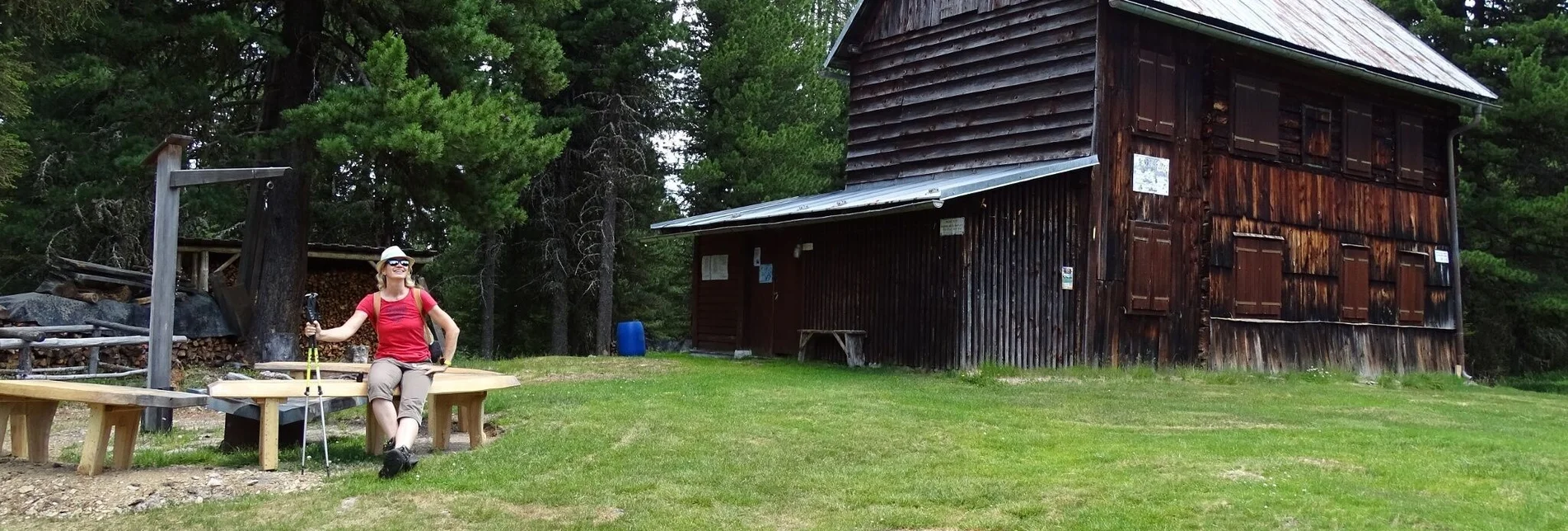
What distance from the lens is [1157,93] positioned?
1667 cm

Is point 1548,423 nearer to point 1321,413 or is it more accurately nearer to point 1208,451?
point 1321,413

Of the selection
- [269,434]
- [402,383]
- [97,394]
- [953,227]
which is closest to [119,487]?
[97,394]

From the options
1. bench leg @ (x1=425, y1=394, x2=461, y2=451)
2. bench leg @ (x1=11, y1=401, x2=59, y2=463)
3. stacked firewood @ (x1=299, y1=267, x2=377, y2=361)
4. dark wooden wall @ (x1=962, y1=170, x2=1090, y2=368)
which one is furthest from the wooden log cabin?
bench leg @ (x1=11, y1=401, x2=59, y2=463)

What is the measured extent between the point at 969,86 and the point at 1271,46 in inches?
168

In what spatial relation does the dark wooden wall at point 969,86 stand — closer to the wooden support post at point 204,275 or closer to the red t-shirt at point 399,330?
the wooden support post at point 204,275

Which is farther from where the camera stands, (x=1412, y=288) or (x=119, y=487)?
(x=1412, y=288)

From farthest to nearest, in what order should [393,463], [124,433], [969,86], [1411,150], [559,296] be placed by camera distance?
[559,296] → [1411,150] → [969,86] → [124,433] → [393,463]

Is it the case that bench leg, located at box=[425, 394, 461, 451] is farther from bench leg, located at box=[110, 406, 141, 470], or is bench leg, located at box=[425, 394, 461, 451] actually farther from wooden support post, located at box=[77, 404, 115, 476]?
wooden support post, located at box=[77, 404, 115, 476]

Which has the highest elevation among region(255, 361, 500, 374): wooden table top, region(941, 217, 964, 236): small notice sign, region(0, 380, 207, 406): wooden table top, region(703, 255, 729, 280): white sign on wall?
region(941, 217, 964, 236): small notice sign

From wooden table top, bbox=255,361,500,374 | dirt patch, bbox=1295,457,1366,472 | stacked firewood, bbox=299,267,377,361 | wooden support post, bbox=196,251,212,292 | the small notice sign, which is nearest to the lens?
dirt patch, bbox=1295,457,1366,472

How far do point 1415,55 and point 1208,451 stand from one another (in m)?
15.9

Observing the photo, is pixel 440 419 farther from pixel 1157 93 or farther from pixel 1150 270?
pixel 1157 93

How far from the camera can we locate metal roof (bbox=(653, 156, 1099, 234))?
47.9 feet

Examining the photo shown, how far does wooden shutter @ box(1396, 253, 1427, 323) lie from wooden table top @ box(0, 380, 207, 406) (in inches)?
754
